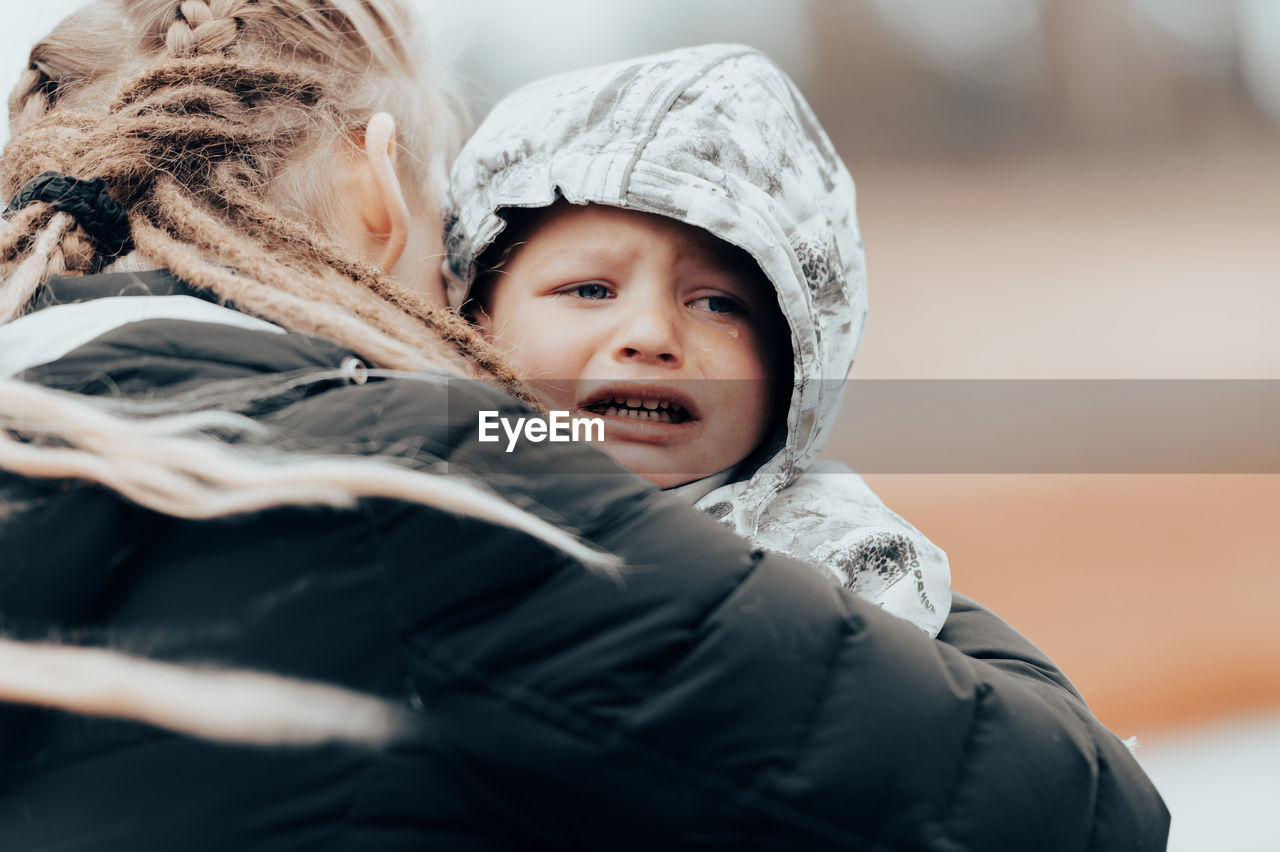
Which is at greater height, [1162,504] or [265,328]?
[265,328]

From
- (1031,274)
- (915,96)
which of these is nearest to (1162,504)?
(1031,274)

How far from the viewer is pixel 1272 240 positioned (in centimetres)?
438

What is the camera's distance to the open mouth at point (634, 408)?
2.89 ft

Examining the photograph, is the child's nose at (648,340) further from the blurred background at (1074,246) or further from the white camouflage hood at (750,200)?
the blurred background at (1074,246)

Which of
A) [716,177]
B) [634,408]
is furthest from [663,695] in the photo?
[716,177]

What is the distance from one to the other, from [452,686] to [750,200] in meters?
0.60

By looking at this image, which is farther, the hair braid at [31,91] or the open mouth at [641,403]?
the open mouth at [641,403]

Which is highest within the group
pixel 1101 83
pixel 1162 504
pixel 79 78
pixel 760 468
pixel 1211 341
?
pixel 1101 83

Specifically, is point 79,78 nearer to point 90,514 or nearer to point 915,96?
point 90,514

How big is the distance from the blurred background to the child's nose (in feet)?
7.05

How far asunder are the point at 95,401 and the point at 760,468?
2.15 feet

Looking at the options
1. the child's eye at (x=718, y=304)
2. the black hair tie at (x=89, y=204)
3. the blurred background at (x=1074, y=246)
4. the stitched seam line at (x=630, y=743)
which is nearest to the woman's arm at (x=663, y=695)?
the stitched seam line at (x=630, y=743)

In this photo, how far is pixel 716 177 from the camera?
89 cm

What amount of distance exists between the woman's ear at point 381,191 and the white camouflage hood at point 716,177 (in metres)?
0.19
